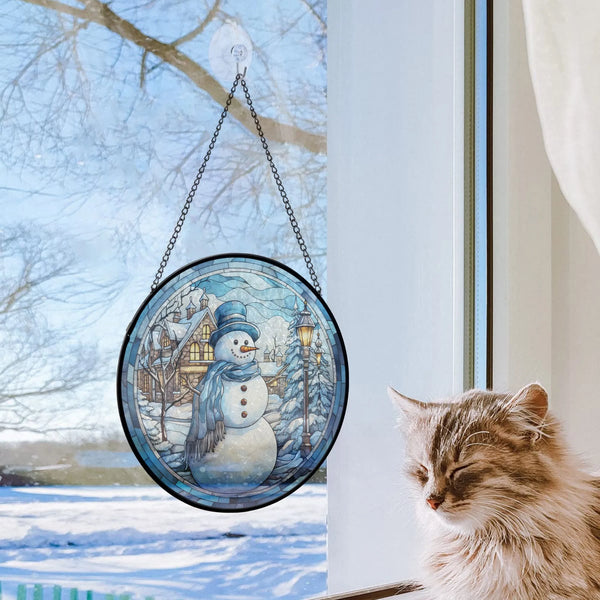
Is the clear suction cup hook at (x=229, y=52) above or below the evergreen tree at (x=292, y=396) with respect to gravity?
above

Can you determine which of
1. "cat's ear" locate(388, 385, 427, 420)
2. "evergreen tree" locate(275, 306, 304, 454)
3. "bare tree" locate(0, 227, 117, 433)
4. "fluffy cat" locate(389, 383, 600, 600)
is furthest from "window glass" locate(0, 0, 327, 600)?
"fluffy cat" locate(389, 383, 600, 600)

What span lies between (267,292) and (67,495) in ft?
1.43

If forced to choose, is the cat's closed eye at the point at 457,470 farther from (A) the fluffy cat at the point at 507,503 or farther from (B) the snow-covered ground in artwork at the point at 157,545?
→ (B) the snow-covered ground in artwork at the point at 157,545

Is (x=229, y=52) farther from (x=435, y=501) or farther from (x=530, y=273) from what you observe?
(x=435, y=501)

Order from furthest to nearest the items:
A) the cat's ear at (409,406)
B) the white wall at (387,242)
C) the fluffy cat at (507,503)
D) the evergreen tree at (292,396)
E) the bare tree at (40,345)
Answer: the white wall at (387,242) → the evergreen tree at (292,396) → the bare tree at (40,345) → the cat's ear at (409,406) → the fluffy cat at (507,503)

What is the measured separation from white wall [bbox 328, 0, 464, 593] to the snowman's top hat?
0.24 meters

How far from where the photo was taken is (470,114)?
132 centimetres

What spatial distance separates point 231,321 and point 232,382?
10 cm

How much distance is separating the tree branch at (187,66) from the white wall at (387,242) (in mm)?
73

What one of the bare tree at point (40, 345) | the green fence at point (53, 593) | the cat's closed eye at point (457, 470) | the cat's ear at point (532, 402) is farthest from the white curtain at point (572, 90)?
the green fence at point (53, 593)

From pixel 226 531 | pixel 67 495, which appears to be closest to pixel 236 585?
pixel 226 531

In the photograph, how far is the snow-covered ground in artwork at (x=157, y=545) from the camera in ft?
3.17

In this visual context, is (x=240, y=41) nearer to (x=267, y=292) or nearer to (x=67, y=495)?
(x=267, y=292)

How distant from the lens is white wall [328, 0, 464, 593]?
1.25m
